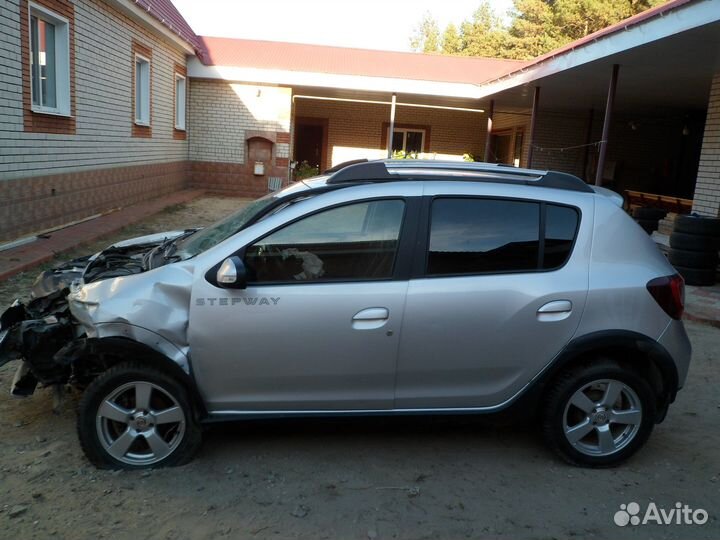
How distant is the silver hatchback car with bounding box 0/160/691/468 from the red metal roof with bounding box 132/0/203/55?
11139 millimetres

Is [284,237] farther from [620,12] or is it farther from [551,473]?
[620,12]

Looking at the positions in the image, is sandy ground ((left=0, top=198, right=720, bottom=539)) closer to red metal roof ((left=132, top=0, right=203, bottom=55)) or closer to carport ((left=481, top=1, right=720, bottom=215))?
carport ((left=481, top=1, right=720, bottom=215))

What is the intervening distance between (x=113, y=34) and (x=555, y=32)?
38566 mm

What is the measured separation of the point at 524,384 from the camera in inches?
143

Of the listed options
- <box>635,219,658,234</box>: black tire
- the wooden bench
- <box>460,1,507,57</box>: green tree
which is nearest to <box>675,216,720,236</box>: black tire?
<box>635,219,658,234</box>: black tire

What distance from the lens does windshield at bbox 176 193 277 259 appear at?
12.4 feet

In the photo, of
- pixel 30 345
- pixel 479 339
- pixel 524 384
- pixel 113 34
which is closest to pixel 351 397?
pixel 479 339

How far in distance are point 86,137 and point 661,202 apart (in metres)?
12.3

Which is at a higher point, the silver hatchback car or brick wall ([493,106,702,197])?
brick wall ([493,106,702,197])

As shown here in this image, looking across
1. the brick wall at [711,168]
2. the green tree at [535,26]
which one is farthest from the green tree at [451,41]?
the brick wall at [711,168]

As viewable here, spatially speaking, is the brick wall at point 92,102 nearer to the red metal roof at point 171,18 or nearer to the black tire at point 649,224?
the red metal roof at point 171,18

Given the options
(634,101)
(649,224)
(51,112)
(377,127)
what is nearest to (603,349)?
(51,112)

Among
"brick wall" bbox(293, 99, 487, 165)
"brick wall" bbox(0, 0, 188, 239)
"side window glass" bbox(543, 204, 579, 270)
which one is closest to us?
"side window glass" bbox(543, 204, 579, 270)

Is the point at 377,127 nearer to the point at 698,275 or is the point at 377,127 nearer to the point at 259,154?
the point at 259,154
